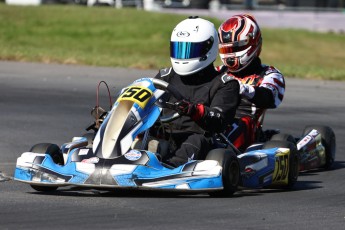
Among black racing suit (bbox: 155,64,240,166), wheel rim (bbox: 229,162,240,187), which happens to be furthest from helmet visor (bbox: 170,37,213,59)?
wheel rim (bbox: 229,162,240,187)

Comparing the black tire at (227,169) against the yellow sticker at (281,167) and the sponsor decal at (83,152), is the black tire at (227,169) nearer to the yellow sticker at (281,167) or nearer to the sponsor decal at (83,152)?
the yellow sticker at (281,167)

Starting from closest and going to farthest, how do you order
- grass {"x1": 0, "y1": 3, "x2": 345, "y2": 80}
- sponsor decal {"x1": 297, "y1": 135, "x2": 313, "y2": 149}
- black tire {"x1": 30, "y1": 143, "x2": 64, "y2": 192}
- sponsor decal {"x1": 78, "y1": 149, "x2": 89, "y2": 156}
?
sponsor decal {"x1": 78, "y1": 149, "x2": 89, "y2": 156}, black tire {"x1": 30, "y1": 143, "x2": 64, "y2": 192}, sponsor decal {"x1": 297, "y1": 135, "x2": 313, "y2": 149}, grass {"x1": 0, "y1": 3, "x2": 345, "y2": 80}

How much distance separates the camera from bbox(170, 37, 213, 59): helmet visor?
7059 millimetres

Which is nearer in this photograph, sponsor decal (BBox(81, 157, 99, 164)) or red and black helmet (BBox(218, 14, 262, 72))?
sponsor decal (BBox(81, 157, 99, 164))

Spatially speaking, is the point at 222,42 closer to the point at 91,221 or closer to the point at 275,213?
the point at 275,213

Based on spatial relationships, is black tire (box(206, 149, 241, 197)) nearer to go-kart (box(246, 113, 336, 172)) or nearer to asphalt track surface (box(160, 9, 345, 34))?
go-kart (box(246, 113, 336, 172))

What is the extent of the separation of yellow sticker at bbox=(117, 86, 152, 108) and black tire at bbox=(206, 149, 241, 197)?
1.84 feet

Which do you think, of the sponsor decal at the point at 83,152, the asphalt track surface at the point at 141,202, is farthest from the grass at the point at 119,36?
the sponsor decal at the point at 83,152

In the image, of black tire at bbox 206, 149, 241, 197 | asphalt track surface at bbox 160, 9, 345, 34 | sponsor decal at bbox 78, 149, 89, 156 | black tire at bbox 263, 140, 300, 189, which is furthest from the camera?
asphalt track surface at bbox 160, 9, 345, 34

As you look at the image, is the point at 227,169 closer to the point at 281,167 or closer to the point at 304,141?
the point at 281,167

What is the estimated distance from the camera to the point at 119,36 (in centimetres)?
2711

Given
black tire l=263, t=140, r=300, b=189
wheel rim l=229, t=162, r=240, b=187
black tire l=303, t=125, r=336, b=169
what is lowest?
black tire l=303, t=125, r=336, b=169

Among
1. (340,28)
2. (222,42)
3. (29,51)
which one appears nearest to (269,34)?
(340,28)

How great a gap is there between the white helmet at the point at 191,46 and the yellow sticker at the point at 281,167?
0.83 metres
